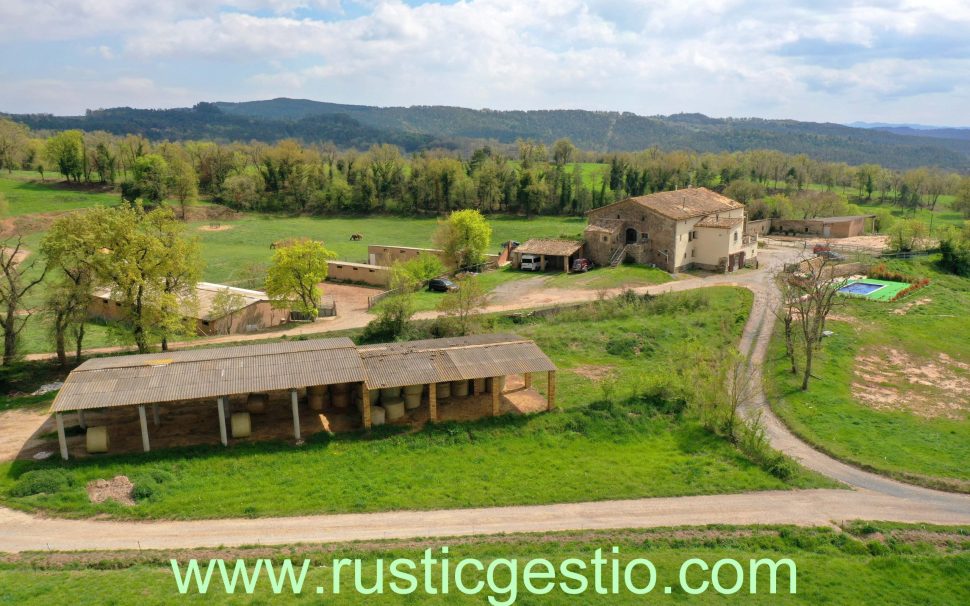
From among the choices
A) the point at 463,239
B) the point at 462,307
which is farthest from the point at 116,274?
the point at 463,239

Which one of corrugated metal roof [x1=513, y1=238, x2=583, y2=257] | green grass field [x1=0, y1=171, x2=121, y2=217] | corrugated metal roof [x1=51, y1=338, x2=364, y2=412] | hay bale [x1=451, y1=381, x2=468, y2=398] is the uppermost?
green grass field [x1=0, y1=171, x2=121, y2=217]

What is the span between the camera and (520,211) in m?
109

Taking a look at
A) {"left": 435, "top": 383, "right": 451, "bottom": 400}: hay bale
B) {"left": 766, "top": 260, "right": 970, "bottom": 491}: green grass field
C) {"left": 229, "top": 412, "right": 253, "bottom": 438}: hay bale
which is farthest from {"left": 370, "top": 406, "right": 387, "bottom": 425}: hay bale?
{"left": 766, "top": 260, "right": 970, "bottom": 491}: green grass field

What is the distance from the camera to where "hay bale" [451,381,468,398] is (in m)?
32.4

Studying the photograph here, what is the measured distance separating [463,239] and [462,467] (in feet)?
127

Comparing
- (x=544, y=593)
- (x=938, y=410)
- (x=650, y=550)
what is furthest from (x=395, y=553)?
(x=938, y=410)

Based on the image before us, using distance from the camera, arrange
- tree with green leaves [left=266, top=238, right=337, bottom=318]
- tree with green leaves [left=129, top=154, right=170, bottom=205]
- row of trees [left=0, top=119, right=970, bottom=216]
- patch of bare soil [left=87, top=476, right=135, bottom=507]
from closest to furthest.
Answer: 1. patch of bare soil [left=87, top=476, right=135, bottom=507]
2. tree with green leaves [left=266, top=238, right=337, bottom=318]
3. tree with green leaves [left=129, top=154, right=170, bottom=205]
4. row of trees [left=0, top=119, right=970, bottom=216]

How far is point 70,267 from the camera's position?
32.8 metres

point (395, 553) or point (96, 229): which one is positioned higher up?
point (96, 229)

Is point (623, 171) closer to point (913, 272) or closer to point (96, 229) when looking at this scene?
point (913, 272)

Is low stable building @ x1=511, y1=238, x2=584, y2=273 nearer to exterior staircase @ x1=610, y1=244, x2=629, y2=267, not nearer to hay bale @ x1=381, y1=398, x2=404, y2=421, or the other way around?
exterior staircase @ x1=610, y1=244, x2=629, y2=267

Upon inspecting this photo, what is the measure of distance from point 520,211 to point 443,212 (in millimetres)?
12889

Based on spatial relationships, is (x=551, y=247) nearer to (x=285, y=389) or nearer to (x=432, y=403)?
(x=432, y=403)

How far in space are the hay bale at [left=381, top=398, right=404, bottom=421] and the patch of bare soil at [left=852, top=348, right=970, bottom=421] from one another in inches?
969
